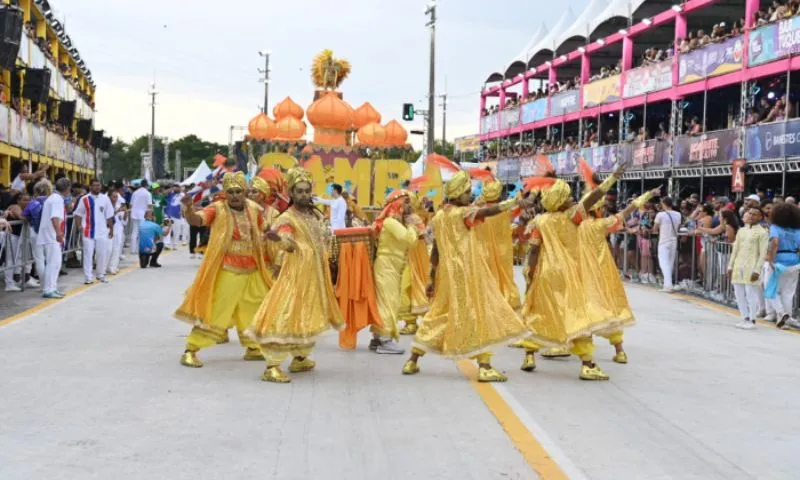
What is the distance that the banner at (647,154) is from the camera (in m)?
27.7

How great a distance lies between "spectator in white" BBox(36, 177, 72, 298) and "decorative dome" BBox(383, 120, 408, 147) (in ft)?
35.3

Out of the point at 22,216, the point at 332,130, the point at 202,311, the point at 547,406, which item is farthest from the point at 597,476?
the point at 332,130

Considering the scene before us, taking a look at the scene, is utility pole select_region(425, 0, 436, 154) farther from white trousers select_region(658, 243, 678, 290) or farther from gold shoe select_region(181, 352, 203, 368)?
gold shoe select_region(181, 352, 203, 368)

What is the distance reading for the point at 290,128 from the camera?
88.8ft

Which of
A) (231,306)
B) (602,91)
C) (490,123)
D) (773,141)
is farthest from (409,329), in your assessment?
(490,123)

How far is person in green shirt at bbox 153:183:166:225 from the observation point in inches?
1171

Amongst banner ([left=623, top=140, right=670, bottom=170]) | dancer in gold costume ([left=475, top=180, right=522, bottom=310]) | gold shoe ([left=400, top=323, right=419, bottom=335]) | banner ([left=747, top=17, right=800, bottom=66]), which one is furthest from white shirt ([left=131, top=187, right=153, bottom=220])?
banner ([left=747, top=17, right=800, bottom=66])

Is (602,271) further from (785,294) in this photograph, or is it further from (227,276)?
(785,294)

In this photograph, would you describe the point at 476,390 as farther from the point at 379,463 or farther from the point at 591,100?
the point at 591,100

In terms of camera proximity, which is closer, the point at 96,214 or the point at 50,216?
the point at 50,216

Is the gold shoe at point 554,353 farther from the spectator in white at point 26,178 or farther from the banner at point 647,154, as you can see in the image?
the banner at point 647,154

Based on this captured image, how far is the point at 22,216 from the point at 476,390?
10.6 metres

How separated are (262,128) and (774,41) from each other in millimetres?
12815

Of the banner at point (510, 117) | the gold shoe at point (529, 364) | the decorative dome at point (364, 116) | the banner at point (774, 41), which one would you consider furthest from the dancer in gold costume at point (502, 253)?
the banner at point (510, 117)
